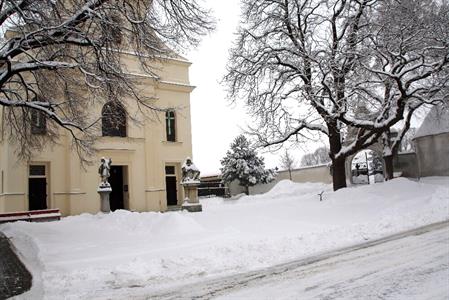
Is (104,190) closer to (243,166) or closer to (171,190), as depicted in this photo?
(171,190)

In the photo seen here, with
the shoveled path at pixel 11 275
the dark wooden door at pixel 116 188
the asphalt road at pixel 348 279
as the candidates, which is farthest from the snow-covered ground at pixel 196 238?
the dark wooden door at pixel 116 188

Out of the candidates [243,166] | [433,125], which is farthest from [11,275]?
[433,125]

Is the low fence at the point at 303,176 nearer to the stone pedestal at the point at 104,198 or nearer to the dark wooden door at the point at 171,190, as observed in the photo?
the dark wooden door at the point at 171,190

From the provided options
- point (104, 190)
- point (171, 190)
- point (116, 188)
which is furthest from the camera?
point (171, 190)

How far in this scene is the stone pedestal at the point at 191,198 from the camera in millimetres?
19109

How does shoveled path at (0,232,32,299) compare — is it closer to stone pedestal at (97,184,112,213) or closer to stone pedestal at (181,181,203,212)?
stone pedestal at (97,184,112,213)

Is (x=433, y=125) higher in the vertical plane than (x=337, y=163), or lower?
higher

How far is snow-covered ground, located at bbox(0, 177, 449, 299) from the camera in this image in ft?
25.9

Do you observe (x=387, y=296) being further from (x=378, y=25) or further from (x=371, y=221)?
(x=378, y=25)

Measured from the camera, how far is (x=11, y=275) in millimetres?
8523

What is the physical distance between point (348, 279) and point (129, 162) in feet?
61.1

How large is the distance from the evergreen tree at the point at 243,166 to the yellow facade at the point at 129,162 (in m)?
10.6

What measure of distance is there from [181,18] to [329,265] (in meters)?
7.24

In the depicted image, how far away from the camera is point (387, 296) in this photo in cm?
582
